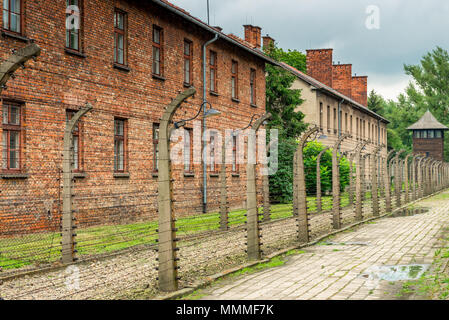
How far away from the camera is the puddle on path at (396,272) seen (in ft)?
29.2

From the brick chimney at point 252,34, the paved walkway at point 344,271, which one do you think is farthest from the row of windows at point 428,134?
the paved walkway at point 344,271

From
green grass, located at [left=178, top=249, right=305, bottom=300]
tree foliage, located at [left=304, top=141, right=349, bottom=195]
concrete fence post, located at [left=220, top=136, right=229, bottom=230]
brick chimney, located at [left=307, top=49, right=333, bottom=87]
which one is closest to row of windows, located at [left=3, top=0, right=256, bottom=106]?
concrete fence post, located at [left=220, top=136, right=229, bottom=230]

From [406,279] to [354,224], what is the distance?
9.28m

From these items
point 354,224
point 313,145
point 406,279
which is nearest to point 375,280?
point 406,279

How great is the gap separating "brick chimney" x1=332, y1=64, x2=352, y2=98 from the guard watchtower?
92.6 feet

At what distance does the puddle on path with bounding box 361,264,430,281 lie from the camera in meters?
8.91

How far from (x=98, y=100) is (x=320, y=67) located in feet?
138

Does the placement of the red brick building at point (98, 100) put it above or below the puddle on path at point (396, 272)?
above

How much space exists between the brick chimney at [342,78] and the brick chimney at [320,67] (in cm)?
789

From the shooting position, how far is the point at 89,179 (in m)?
17.8

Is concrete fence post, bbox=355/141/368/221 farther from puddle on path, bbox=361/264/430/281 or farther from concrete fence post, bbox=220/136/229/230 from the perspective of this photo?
puddle on path, bbox=361/264/430/281

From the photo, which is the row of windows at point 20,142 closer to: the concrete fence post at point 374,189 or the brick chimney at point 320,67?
the concrete fence post at point 374,189

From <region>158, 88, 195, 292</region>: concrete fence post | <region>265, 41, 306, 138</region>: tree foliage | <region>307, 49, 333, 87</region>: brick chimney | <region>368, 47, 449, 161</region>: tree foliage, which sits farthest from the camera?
<region>368, 47, 449, 161</region>: tree foliage
